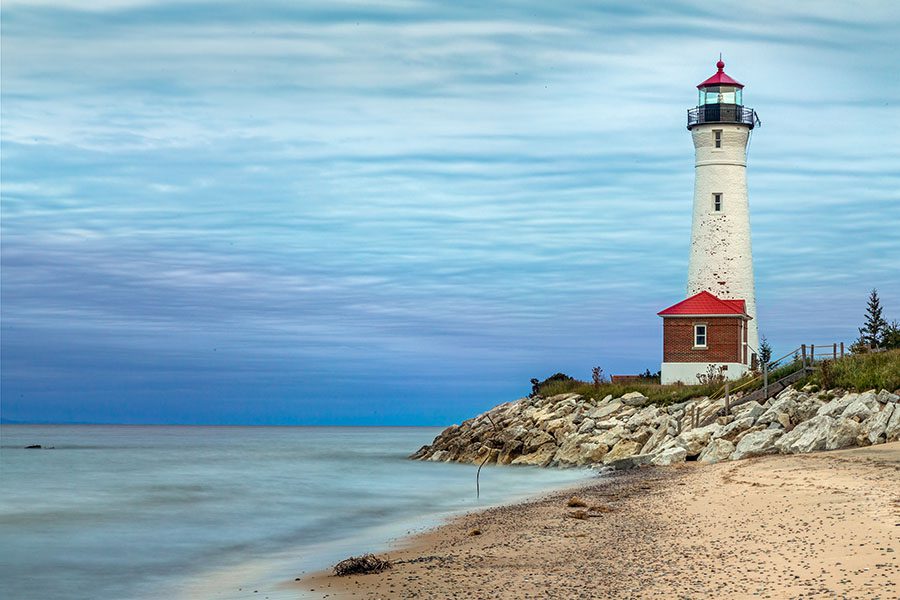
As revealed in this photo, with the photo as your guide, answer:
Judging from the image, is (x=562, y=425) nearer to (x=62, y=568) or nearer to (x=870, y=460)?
(x=870, y=460)

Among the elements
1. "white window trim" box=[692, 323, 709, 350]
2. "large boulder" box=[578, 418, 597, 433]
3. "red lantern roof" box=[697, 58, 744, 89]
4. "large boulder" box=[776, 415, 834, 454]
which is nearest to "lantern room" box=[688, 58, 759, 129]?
"red lantern roof" box=[697, 58, 744, 89]

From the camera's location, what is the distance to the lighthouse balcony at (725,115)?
39625 millimetres

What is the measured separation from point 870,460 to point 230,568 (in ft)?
36.9

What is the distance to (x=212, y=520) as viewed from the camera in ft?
70.5

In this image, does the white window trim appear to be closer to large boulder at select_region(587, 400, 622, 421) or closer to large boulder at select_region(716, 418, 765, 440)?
large boulder at select_region(587, 400, 622, 421)

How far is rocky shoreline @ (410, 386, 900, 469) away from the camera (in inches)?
851

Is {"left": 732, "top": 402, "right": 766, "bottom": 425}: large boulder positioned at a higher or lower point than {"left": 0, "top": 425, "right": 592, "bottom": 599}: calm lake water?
higher

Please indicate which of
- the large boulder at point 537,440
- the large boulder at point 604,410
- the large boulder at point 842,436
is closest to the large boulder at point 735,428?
the large boulder at point 842,436

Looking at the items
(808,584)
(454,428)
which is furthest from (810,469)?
(454,428)

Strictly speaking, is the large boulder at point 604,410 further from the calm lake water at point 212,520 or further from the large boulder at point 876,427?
the large boulder at point 876,427

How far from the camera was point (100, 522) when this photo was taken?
21531 millimetres

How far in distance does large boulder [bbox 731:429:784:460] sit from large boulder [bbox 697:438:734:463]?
25cm

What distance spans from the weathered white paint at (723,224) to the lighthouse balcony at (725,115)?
0.67ft

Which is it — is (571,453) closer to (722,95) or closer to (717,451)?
(717,451)
